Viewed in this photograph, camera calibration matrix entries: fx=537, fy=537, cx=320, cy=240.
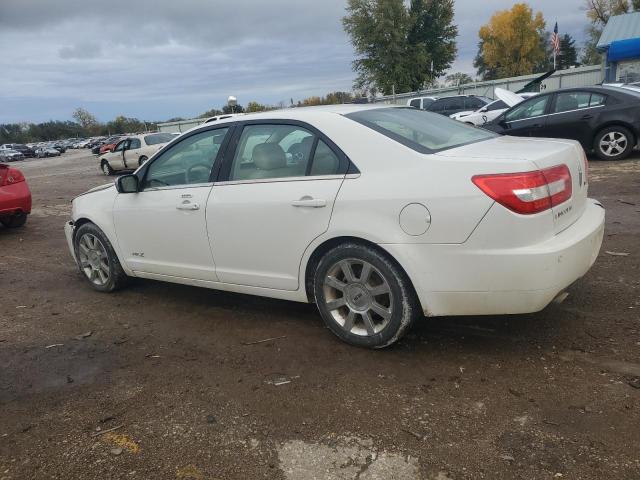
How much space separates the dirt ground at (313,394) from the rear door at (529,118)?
7031mm

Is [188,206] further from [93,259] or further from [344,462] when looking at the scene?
[344,462]

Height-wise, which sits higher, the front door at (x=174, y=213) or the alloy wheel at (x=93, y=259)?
the front door at (x=174, y=213)

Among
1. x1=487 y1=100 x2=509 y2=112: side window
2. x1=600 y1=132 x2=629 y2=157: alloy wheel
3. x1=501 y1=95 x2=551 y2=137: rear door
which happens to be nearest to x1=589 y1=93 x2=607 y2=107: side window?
x1=600 y1=132 x2=629 y2=157: alloy wheel

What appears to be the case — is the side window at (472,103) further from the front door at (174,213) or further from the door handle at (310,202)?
the door handle at (310,202)

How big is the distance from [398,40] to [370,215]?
4800 cm

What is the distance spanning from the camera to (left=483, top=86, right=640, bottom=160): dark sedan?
1002cm

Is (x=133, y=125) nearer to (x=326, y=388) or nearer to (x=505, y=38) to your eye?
(x=505, y=38)

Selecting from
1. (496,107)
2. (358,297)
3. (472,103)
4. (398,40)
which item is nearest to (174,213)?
(358,297)

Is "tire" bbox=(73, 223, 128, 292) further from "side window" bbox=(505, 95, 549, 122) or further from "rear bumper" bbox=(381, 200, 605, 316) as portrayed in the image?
"side window" bbox=(505, 95, 549, 122)

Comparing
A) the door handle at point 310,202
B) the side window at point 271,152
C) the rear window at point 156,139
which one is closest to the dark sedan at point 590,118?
the side window at point 271,152

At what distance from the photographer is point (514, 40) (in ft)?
216

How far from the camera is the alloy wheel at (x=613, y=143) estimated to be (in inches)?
405

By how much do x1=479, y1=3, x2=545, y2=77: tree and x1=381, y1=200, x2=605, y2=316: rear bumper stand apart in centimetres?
7049

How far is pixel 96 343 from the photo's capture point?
4020mm
